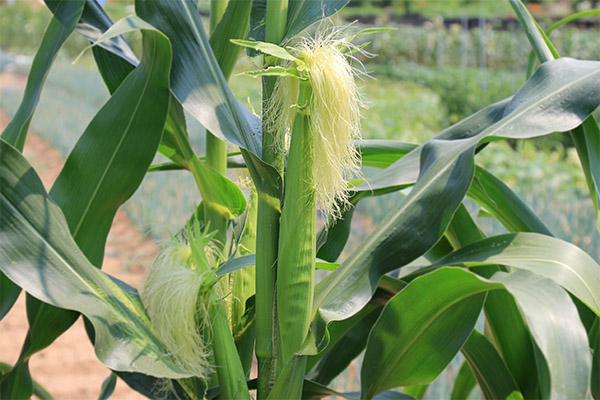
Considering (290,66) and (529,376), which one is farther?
(529,376)

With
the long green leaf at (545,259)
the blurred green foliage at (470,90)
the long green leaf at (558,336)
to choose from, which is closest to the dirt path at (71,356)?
the long green leaf at (545,259)

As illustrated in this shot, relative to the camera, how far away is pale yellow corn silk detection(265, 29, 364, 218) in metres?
0.66

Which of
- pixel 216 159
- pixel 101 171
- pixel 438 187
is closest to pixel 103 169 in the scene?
pixel 101 171

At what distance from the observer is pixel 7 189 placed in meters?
0.75

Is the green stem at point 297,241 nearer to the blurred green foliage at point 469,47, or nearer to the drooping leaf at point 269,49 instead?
the drooping leaf at point 269,49

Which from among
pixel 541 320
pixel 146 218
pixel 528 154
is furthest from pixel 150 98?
pixel 528 154

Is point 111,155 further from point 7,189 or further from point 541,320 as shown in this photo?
point 541,320

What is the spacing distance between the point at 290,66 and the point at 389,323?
38 cm

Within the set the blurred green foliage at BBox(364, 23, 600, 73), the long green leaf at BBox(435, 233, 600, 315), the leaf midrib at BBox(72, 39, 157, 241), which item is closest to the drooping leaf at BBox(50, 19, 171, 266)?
the leaf midrib at BBox(72, 39, 157, 241)

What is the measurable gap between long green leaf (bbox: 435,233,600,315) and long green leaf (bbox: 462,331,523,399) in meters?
0.18

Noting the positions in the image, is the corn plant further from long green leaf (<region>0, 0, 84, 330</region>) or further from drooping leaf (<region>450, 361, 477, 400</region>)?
drooping leaf (<region>450, 361, 477, 400</region>)

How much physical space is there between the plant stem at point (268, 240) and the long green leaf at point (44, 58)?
293mm

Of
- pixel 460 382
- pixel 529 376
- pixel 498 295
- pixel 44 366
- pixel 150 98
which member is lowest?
pixel 44 366

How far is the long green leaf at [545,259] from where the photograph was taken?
71 centimetres
